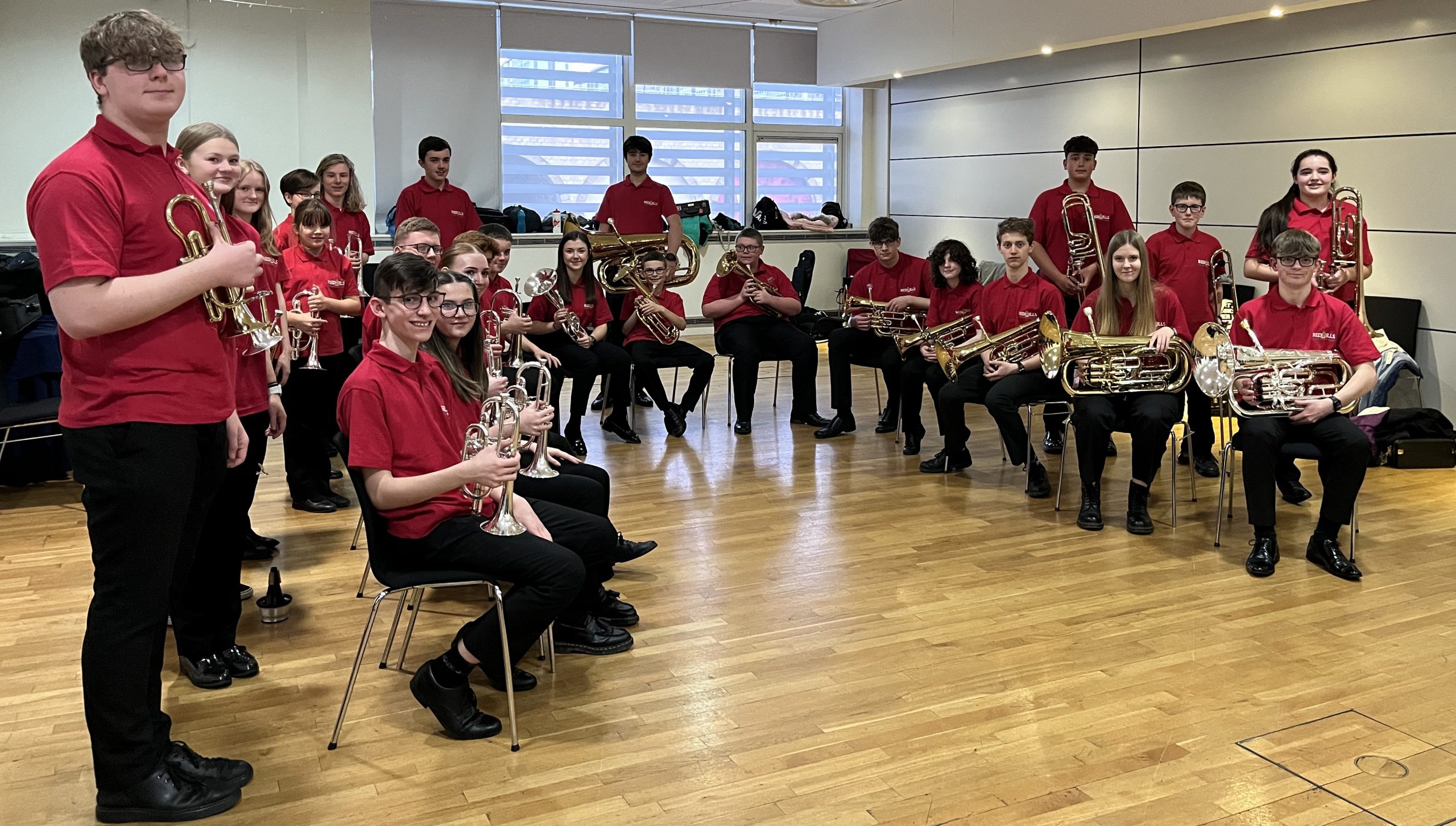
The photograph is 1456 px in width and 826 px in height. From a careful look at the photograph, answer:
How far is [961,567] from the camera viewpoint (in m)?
4.55

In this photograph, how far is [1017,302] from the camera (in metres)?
6.00

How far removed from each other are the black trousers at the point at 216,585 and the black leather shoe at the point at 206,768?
66 centimetres

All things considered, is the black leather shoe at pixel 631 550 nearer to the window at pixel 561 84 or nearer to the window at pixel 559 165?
the window at pixel 559 165

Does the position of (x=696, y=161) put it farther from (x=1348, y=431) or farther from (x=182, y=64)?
(x=182, y=64)

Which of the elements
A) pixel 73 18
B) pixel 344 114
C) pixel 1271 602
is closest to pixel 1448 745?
pixel 1271 602

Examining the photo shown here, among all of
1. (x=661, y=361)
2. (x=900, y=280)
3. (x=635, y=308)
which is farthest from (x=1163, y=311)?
(x=635, y=308)

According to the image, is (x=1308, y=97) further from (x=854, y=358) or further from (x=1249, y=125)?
(x=854, y=358)

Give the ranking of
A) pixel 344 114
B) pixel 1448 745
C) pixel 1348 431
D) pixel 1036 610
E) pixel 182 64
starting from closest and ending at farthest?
pixel 182 64
pixel 1448 745
pixel 1036 610
pixel 1348 431
pixel 344 114

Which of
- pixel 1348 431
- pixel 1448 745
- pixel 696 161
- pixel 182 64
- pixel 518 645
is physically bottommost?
pixel 1448 745

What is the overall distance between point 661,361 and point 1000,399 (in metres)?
2.12

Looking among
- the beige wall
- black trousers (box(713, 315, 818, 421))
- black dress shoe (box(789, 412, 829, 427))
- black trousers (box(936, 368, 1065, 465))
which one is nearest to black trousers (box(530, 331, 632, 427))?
black trousers (box(713, 315, 818, 421))

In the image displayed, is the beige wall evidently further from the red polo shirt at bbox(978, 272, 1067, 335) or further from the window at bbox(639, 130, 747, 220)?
the red polo shirt at bbox(978, 272, 1067, 335)

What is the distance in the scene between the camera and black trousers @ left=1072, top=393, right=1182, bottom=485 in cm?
503

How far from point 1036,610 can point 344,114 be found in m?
7.03
